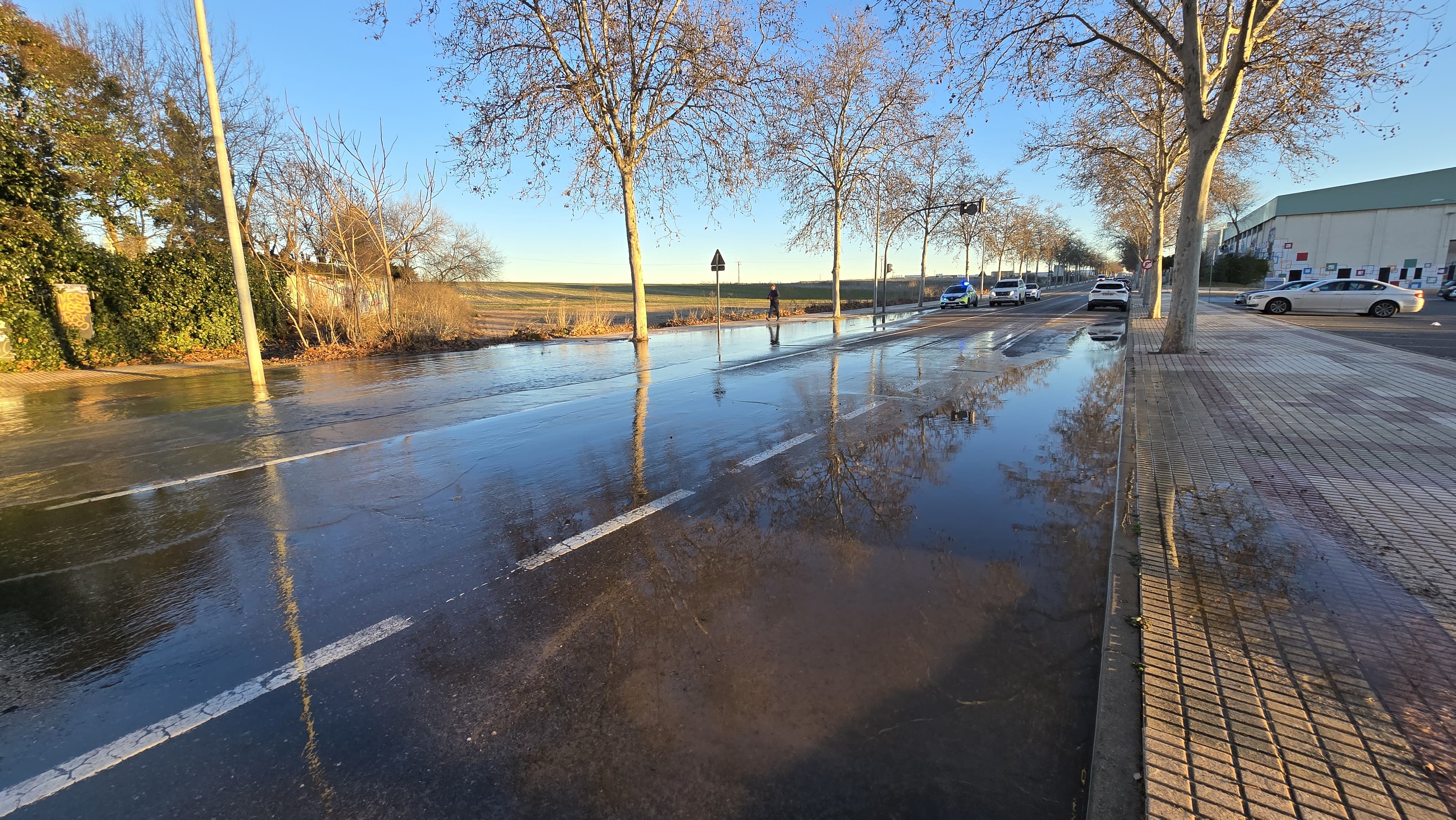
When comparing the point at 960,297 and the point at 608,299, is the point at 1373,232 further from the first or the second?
the point at 608,299

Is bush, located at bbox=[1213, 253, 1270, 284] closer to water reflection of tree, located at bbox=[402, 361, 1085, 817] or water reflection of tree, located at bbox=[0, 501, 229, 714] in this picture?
water reflection of tree, located at bbox=[402, 361, 1085, 817]

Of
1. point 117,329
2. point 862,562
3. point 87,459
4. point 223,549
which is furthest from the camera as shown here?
point 117,329

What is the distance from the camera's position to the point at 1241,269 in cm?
6781

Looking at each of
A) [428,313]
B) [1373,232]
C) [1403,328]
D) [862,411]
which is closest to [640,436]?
[862,411]

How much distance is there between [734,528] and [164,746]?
3.12 meters

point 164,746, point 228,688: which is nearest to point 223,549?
point 228,688

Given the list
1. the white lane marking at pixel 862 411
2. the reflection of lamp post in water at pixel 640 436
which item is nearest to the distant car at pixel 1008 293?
the reflection of lamp post in water at pixel 640 436

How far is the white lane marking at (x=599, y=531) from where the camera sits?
407 centimetres

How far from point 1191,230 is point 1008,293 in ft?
102

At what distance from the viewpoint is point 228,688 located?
9.29 ft

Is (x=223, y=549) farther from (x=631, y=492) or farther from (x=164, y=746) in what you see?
(x=631, y=492)

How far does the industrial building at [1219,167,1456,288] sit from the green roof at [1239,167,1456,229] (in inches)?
2.6

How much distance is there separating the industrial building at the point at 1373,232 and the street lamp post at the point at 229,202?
7694 cm

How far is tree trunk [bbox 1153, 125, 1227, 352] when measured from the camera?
1277 cm
